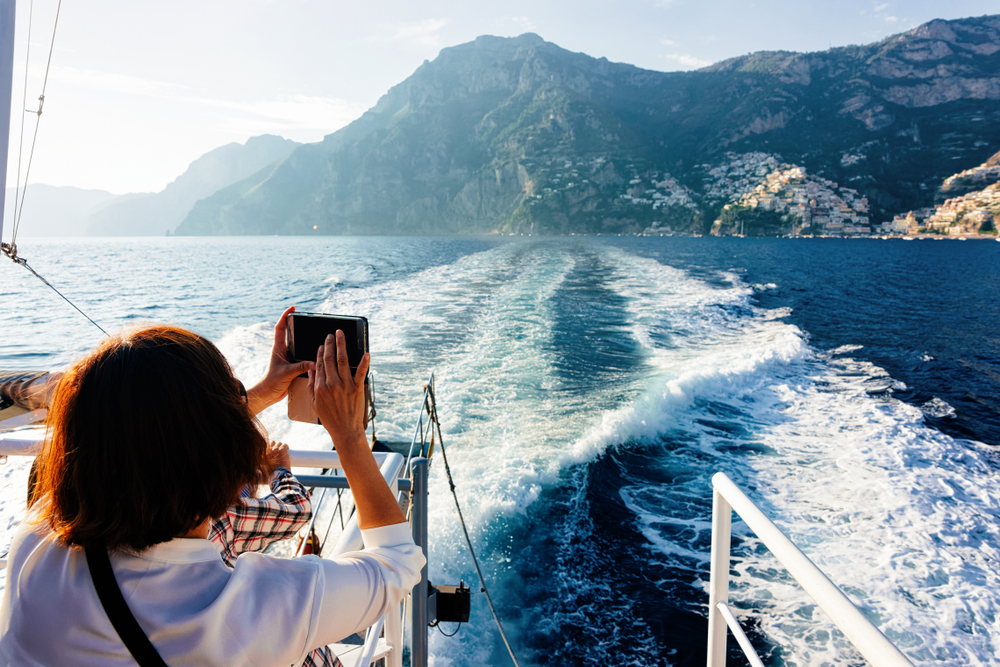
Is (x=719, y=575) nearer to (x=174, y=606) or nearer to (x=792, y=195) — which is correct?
(x=174, y=606)

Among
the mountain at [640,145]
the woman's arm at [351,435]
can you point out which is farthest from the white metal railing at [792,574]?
the mountain at [640,145]

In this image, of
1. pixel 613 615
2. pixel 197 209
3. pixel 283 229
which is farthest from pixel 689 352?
pixel 197 209

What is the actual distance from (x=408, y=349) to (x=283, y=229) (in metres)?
152

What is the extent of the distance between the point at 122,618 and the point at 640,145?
131256 millimetres

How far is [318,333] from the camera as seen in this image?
1.06 m

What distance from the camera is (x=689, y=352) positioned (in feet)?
32.0

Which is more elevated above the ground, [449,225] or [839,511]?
[449,225]

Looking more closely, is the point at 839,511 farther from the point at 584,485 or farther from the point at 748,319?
the point at 748,319

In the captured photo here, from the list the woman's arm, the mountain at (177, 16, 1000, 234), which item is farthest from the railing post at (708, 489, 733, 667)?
the mountain at (177, 16, 1000, 234)

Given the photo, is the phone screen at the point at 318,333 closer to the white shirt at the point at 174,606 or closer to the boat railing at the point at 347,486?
the boat railing at the point at 347,486

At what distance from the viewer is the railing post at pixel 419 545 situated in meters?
1.50

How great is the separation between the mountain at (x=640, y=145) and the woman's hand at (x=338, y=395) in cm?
9543

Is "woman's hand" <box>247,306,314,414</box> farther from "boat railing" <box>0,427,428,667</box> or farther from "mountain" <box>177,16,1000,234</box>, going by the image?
"mountain" <box>177,16,1000,234</box>

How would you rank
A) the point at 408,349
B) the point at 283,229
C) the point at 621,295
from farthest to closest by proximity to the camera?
1. the point at 283,229
2. the point at 621,295
3. the point at 408,349
